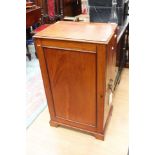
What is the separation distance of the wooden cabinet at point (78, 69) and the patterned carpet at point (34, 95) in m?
0.42

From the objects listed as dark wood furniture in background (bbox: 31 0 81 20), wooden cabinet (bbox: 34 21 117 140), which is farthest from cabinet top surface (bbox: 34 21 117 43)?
dark wood furniture in background (bbox: 31 0 81 20)

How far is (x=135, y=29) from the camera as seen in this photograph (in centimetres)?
64

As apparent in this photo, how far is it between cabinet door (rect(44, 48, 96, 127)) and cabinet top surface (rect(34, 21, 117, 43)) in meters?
0.10

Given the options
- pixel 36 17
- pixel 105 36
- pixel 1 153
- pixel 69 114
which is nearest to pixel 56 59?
pixel 105 36

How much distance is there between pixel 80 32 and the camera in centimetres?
138

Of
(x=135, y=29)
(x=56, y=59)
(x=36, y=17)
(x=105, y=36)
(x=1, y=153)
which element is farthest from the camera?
(x=36, y=17)

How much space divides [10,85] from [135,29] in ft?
1.65

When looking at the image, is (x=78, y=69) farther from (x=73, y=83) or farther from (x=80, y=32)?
(x=80, y=32)

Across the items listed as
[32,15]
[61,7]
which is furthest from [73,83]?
[61,7]

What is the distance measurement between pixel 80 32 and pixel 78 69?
27 cm

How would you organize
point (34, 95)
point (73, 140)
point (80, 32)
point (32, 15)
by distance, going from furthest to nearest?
point (32, 15) → point (34, 95) → point (73, 140) → point (80, 32)

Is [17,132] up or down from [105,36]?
down

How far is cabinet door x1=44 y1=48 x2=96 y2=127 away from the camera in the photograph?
4.41 feet

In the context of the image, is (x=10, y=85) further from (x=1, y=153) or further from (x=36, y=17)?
(x=36, y=17)
